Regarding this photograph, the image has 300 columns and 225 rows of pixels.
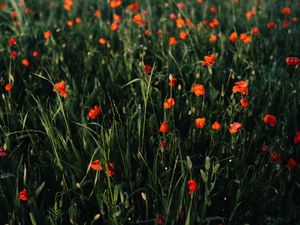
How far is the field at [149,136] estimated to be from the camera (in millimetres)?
1514

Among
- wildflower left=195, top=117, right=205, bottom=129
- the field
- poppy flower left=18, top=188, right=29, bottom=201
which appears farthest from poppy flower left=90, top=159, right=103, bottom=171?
wildflower left=195, top=117, right=205, bottom=129

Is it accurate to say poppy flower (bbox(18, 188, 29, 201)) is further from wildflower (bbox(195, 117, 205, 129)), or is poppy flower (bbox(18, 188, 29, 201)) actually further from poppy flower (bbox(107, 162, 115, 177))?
wildflower (bbox(195, 117, 205, 129))

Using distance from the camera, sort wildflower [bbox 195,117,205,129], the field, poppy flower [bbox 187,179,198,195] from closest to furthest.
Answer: poppy flower [bbox 187,179,198,195], the field, wildflower [bbox 195,117,205,129]

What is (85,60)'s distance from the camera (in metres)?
2.50

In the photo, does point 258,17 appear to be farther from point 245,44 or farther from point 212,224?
point 212,224

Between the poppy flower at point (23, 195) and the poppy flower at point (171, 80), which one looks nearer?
the poppy flower at point (23, 195)

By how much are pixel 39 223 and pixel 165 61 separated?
1369 millimetres

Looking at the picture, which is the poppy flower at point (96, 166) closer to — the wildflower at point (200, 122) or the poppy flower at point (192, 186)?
the poppy flower at point (192, 186)

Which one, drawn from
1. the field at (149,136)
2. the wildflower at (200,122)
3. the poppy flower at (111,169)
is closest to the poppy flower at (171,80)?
the field at (149,136)

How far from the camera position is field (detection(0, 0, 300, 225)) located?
1514 millimetres

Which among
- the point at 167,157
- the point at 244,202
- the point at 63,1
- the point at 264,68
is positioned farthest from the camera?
the point at 63,1

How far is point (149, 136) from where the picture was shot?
1.84m

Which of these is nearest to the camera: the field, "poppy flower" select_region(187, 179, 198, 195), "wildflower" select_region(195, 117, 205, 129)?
"poppy flower" select_region(187, 179, 198, 195)

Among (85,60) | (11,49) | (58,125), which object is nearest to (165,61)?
(85,60)
